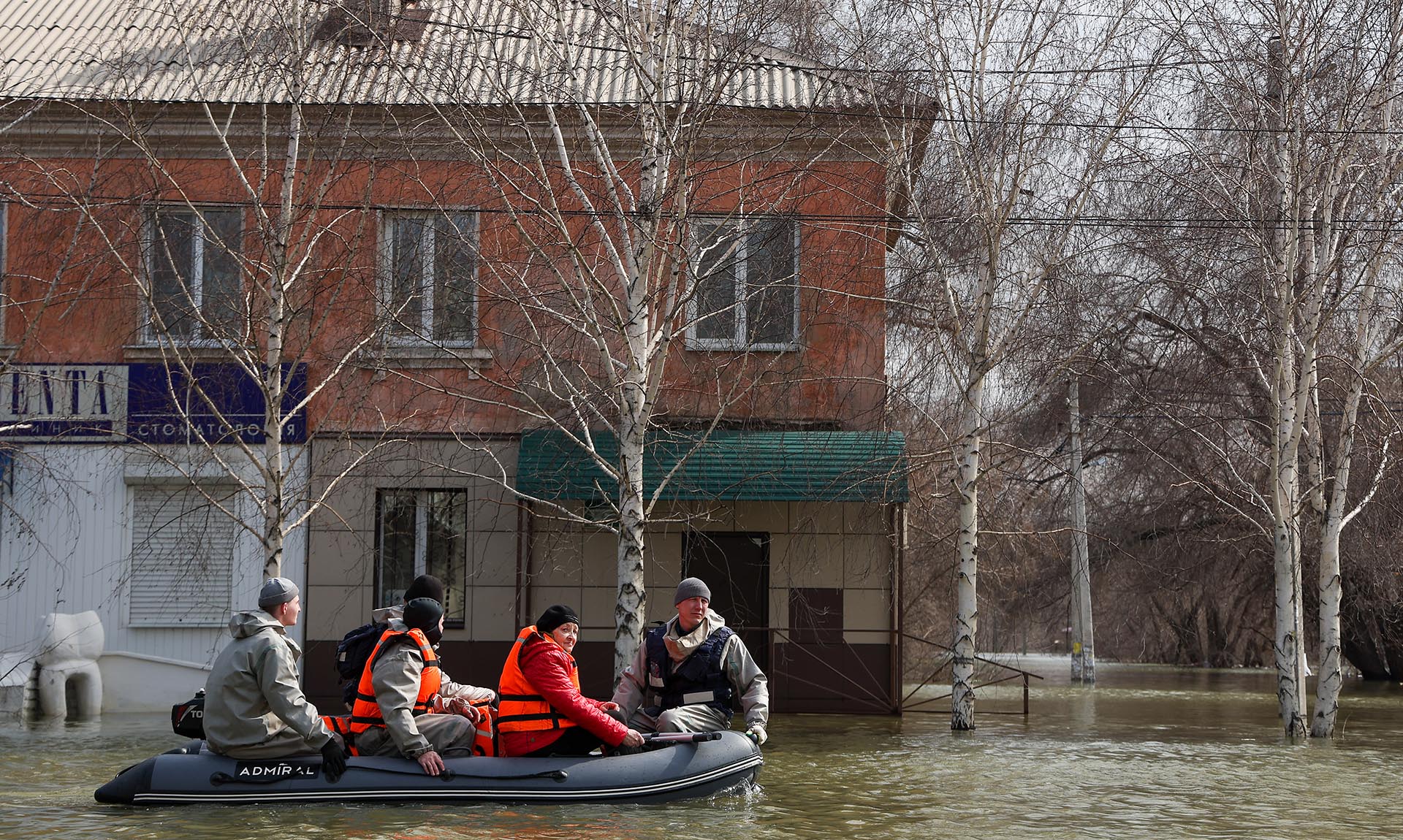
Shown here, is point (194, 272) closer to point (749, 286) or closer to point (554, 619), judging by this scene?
point (749, 286)

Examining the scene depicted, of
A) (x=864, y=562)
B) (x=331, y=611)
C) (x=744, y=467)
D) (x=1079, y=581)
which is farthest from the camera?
(x=1079, y=581)

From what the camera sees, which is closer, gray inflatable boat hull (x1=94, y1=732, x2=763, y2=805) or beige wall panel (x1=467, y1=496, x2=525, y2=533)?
gray inflatable boat hull (x1=94, y1=732, x2=763, y2=805)

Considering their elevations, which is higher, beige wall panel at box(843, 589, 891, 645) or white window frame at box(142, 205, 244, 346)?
white window frame at box(142, 205, 244, 346)

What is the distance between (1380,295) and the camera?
1909cm

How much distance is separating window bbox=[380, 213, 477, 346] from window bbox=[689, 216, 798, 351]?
9.11 feet

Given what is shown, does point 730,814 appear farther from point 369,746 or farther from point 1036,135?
point 1036,135

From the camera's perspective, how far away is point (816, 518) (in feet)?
65.6

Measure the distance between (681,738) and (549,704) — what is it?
106cm

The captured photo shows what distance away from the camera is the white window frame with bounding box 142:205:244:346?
17.3m

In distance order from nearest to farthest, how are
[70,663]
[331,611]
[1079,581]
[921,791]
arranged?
[921,791] → [70,663] → [331,611] → [1079,581]

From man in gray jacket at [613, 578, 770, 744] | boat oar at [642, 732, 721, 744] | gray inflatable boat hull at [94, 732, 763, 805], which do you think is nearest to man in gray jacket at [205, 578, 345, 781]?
gray inflatable boat hull at [94, 732, 763, 805]

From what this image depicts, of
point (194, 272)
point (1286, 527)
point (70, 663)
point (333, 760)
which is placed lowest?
point (333, 760)

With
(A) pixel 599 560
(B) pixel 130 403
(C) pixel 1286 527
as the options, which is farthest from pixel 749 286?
(B) pixel 130 403

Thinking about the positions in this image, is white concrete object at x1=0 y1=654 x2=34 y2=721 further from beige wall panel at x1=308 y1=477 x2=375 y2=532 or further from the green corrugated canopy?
the green corrugated canopy
